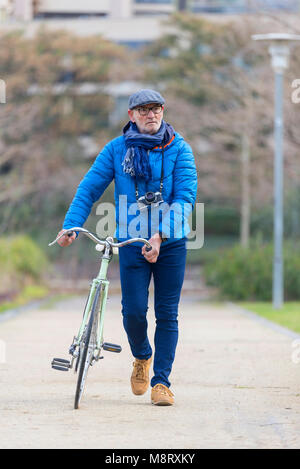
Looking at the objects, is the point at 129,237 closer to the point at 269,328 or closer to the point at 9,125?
the point at 269,328

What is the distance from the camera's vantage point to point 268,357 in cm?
949

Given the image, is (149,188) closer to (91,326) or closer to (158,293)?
(158,293)

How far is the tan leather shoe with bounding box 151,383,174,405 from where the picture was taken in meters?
6.52

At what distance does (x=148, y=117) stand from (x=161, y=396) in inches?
67.8

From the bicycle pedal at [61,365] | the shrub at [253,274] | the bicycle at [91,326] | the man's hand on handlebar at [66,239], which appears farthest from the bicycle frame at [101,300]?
the shrub at [253,274]

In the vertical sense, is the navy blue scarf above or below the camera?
above

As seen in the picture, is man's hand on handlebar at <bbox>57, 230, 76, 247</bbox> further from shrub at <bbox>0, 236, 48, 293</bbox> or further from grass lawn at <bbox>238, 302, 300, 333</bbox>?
shrub at <bbox>0, 236, 48, 293</bbox>

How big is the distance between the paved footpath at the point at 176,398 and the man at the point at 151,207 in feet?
1.46

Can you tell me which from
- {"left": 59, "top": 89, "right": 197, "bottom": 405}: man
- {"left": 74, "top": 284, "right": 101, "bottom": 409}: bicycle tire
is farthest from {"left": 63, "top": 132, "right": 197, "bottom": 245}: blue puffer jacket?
{"left": 74, "top": 284, "right": 101, "bottom": 409}: bicycle tire

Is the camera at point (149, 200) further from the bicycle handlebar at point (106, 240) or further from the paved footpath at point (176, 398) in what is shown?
the paved footpath at point (176, 398)

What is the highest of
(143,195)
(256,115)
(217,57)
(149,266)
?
(217,57)

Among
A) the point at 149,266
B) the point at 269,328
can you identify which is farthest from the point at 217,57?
the point at 149,266

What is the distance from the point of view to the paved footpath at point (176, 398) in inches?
212

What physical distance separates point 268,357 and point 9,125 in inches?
756
